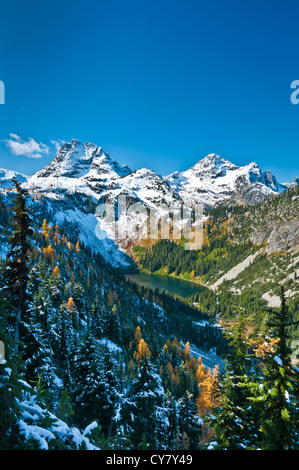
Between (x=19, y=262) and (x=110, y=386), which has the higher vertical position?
(x=19, y=262)

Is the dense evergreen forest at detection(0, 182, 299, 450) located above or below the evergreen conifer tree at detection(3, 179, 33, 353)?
below

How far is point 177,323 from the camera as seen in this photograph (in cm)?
11662

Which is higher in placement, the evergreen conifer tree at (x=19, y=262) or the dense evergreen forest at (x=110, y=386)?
the evergreen conifer tree at (x=19, y=262)

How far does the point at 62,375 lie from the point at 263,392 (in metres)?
27.4

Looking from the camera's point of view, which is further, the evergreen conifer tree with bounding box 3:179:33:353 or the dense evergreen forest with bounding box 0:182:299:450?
the evergreen conifer tree with bounding box 3:179:33:353

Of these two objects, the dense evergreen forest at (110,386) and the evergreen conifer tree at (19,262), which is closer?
the dense evergreen forest at (110,386)

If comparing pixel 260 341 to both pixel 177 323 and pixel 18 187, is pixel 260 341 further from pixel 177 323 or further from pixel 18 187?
pixel 177 323

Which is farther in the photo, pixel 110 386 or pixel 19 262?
pixel 110 386
